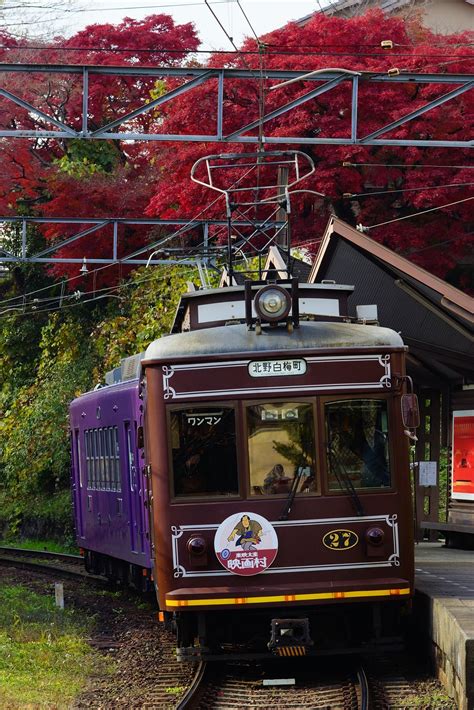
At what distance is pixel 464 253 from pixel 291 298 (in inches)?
559

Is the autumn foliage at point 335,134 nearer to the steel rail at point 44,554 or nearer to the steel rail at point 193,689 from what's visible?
the steel rail at point 44,554

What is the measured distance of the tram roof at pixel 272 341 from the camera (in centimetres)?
1062

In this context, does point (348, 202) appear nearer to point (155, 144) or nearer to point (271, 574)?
point (155, 144)

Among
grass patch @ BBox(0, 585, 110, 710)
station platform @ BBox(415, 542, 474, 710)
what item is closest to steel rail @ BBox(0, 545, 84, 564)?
grass patch @ BBox(0, 585, 110, 710)

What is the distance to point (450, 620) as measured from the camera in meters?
9.56

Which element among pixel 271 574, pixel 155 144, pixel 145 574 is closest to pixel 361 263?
pixel 145 574

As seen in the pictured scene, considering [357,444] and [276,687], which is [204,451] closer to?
[357,444]

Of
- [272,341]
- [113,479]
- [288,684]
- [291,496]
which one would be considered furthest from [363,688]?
[113,479]

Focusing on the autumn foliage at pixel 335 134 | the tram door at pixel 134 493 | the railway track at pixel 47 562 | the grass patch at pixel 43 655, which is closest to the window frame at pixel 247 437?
the grass patch at pixel 43 655

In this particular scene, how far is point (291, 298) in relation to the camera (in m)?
10.9

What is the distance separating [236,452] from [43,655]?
285 cm

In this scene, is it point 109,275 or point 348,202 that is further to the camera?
point 109,275

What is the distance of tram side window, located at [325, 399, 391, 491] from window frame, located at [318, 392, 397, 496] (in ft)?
0.07

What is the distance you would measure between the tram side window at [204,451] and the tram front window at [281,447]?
0.57 ft
